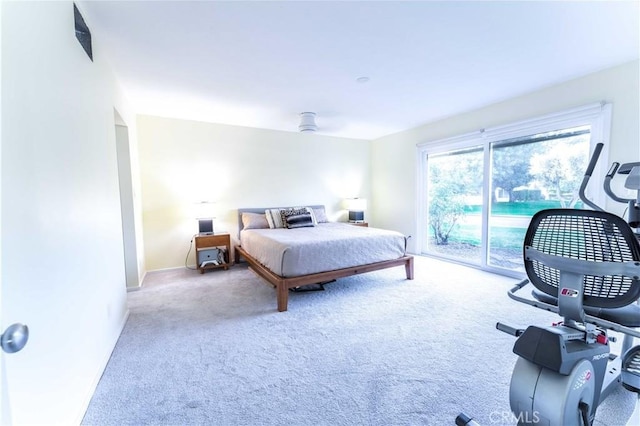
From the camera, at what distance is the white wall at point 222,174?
160 inches

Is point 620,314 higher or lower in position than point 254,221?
lower

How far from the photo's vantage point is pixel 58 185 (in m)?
1.32

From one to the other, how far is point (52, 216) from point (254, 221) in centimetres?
323

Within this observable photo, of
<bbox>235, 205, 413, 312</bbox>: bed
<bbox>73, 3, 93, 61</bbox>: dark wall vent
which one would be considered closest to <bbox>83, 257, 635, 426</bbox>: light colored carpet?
<bbox>235, 205, 413, 312</bbox>: bed

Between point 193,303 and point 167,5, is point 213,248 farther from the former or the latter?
point 167,5

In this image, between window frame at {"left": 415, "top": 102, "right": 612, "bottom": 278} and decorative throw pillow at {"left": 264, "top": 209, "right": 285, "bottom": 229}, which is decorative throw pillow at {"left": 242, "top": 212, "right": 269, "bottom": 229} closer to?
decorative throw pillow at {"left": 264, "top": 209, "right": 285, "bottom": 229}

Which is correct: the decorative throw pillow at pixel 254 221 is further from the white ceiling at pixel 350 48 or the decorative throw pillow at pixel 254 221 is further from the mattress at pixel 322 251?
the white ceiling at pixel 350 48

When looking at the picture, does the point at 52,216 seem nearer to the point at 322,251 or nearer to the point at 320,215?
the point at 322,251

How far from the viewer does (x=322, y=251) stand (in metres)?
2.97

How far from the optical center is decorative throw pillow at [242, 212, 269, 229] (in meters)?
4.44

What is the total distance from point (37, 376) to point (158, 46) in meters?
2.35

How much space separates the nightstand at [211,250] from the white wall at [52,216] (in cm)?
198

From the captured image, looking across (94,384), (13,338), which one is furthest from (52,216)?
(94,384)

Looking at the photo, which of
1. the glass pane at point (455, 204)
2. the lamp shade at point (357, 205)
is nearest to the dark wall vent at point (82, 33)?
the lamp shade at point (357, 205)
